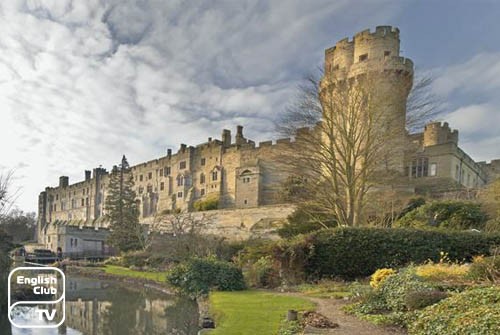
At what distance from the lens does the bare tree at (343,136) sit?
61.0ft

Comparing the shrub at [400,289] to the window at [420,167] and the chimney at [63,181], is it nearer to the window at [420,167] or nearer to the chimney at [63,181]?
the window at [420,167]

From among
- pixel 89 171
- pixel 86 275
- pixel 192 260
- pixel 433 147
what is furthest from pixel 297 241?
pixel 89 171

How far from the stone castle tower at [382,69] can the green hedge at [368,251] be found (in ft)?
20.9

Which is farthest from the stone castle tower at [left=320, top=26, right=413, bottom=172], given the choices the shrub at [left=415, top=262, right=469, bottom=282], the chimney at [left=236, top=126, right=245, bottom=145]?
the chimney at [left=236, top=126, right=245, bottom=145]

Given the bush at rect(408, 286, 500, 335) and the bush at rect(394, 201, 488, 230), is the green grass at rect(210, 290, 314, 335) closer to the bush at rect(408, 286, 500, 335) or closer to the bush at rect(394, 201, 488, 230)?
the bush at rect(408, 286, 500, 335)

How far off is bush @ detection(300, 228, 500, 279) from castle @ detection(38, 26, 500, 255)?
21.2 feet

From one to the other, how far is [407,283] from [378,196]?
13.0 meters

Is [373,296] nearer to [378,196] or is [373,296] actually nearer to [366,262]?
[366,262]

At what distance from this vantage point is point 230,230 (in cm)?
3884

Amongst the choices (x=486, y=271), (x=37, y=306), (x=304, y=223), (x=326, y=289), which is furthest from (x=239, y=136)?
(x=486, y=271)

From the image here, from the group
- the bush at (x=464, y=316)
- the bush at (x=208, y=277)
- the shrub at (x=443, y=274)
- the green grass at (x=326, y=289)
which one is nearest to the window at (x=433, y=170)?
the green grass at (x=326, y=289)

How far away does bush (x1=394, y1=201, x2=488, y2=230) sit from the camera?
20.2 metres

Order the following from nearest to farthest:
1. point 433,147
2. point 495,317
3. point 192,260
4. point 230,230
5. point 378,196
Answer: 1. point 495,317
2. point 192,260
3. point 378,196
4. point 433,147
5. point 230,230

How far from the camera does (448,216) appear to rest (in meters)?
21.0
